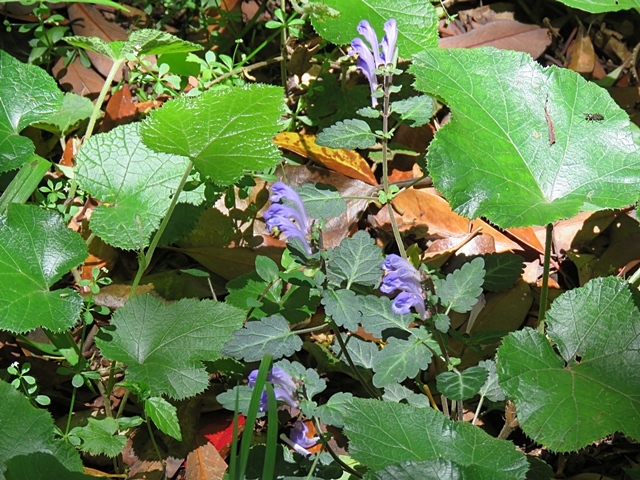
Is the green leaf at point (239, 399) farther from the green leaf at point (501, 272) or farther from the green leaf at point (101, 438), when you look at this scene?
the green leaf at point (501, 272)

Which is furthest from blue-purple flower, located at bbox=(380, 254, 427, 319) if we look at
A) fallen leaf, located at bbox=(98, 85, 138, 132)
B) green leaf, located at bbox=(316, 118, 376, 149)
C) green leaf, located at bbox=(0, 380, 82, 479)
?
fallen leaf, located at bbox=(98, 85, 138, 132)

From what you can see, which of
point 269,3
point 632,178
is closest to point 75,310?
point 632,178

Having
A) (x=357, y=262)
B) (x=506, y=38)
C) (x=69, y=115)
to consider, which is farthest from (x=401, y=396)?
(x=506, y=38)

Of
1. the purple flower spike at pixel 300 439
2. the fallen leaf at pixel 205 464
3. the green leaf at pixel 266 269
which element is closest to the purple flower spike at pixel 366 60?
the green leaf at pixel 266 269

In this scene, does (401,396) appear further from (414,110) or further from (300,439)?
(414,110)

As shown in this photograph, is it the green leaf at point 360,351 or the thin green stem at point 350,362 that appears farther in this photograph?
the green leaf at point 360,351

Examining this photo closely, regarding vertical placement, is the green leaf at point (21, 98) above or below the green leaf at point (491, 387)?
above
